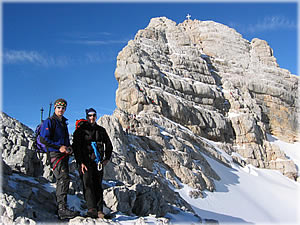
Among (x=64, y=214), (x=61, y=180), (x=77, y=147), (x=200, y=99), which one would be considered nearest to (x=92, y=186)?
(x=61, y=180)

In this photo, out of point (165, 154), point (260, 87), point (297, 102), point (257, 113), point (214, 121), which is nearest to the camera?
point (165, 154)

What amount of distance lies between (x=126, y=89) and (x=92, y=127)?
124 feet

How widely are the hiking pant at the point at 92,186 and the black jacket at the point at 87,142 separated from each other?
21 centimetres

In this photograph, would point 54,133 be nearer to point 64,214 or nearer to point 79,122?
point 79,122

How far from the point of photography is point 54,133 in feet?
21.9

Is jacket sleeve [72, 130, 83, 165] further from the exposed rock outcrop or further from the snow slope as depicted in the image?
the snow slope

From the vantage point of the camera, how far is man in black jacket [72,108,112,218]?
6.64 metres

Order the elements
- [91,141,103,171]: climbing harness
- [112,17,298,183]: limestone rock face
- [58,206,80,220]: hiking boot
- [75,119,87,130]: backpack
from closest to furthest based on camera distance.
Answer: [58,206,80,220]: hiking boot
[91,141,103,171]: climbing harness
[75,119,87,130]: backpack
[112,17,298,183]: limestone rock face

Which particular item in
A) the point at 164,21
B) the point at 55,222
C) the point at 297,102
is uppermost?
the point at 164,21

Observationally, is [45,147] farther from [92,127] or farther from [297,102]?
[297,102]

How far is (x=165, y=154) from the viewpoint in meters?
26.8

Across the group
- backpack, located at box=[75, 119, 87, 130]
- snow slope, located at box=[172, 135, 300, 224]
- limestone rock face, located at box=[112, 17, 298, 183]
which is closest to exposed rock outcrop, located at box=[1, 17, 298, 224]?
limestone rock face, located at box=[112, 17, 298, 183]

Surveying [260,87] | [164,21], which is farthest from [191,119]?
[164,21]

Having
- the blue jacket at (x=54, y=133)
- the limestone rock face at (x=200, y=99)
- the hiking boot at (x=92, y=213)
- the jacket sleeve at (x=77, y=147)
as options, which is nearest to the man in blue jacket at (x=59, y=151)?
the blue jacket at (x=54, y=133)
